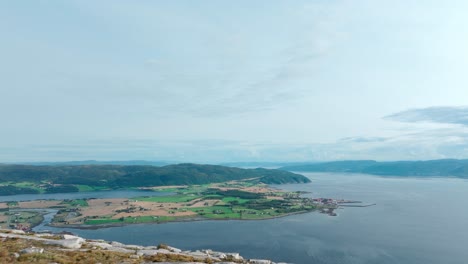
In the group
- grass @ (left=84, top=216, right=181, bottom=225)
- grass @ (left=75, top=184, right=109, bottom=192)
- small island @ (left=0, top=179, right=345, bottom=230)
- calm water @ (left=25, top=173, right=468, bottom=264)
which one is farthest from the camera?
grass @ (left=75, top=184, right=109, bottom=192)

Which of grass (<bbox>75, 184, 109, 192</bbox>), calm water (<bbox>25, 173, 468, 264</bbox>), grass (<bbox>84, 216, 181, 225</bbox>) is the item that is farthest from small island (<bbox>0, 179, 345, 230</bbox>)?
grass (<bbox>75, 184, 109, 192</bbox>)

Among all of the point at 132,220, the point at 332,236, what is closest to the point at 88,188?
the point at 132,220

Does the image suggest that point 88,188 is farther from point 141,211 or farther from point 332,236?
point 332,236

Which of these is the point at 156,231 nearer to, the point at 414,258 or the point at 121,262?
the point at 414,258

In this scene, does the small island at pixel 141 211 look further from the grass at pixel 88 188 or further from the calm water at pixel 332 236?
the grass at pixel 88 188

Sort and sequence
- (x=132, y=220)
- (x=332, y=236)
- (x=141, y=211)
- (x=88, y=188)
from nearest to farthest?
(x=332, y=236) < (x=132, y=220) < (x=141, y=211) < (x=88, y=188)

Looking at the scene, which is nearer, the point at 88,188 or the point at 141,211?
the point at 141,211

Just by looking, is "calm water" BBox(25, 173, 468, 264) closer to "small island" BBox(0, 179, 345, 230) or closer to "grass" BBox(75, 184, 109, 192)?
"small island" BBox(0, 179, 345, 230)

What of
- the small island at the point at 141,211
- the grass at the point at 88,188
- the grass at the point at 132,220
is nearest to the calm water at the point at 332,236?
the grass at the point at 132,220
